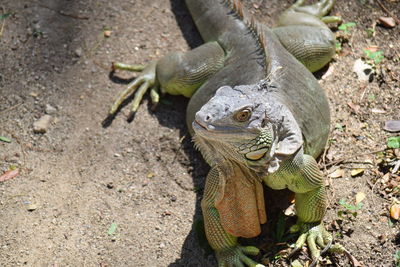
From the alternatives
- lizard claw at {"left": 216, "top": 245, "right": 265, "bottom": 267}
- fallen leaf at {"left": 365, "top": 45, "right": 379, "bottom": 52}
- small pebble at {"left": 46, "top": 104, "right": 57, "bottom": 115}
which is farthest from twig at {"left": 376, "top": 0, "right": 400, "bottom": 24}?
small pebble at {"left": 46, "top": 104, "right": 57, "bottom": 115}

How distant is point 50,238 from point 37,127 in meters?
0.98

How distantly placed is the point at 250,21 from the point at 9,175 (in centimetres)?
196

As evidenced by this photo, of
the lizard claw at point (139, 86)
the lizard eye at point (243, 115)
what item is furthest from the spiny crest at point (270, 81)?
the lizard claw at point (139, 86)

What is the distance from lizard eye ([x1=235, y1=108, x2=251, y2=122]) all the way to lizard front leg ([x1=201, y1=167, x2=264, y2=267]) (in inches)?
27.2

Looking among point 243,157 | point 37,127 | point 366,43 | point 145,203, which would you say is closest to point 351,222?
point 243,157

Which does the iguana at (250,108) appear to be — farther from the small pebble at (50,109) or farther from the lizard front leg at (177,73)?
the small pebble at (50,109)

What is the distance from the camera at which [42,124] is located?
14.3ft

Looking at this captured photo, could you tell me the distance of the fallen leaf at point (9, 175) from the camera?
4023 millimetres

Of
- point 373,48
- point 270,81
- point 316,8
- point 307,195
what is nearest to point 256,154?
point 270,81

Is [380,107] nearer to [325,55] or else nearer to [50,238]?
[325,55]

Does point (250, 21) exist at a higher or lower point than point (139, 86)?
higher

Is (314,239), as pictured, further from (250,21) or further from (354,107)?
(250,21)

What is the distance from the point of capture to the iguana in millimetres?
2852

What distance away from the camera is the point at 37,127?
171 inches
